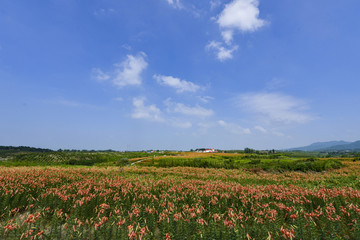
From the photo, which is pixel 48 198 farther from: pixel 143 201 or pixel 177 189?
pixel 177 189

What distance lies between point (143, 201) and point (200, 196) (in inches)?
95.8

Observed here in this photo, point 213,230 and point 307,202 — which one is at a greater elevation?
point 213,230

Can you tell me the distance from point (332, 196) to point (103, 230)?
8.56m

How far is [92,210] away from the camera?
613 centimetres

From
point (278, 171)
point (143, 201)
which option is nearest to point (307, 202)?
point (143, 201)

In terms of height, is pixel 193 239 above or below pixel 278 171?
above

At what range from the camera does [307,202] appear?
6.77m

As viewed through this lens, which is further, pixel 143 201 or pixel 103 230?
pixel 143 201

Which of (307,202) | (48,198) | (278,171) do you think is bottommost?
(278,171)

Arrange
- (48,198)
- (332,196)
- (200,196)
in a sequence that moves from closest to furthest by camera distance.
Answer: (48,198) → (332,196) → (200,196)

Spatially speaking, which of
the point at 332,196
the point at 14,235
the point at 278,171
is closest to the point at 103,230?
the point at 14,235

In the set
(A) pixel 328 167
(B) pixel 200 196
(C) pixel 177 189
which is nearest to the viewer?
(B) pixel 200 196

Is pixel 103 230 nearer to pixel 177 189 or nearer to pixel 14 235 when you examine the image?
pixel 14 235

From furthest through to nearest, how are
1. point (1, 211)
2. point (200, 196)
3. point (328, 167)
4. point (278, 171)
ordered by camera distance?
point (328, 167), point (278, 171), point (200, 196), point (1, 211)
